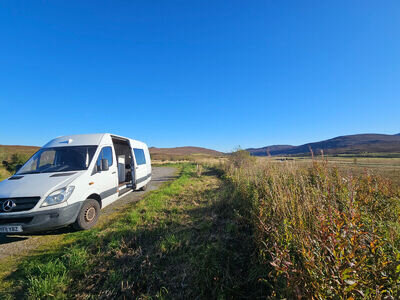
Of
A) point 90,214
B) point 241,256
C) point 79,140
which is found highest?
point 79,140

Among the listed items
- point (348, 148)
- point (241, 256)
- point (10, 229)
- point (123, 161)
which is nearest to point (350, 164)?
point (348, 148)

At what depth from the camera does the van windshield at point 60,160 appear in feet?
13.5

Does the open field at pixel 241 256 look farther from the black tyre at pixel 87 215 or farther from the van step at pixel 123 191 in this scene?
the van step at pixel 123 191

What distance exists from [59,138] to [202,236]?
18.4 ft

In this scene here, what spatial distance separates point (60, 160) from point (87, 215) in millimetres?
1952

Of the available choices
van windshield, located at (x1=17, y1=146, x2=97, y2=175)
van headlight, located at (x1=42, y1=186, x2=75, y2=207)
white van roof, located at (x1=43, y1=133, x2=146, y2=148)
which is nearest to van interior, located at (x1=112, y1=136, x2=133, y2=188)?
white van roof, located at (x1=43, y1=133, x2=146, y2=148)

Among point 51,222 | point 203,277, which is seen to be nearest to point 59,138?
point 51,222

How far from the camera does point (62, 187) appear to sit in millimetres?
3350

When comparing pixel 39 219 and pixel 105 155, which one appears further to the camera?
pixel 105 155

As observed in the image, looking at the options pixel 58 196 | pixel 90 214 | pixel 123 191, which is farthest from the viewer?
pixel 123 191

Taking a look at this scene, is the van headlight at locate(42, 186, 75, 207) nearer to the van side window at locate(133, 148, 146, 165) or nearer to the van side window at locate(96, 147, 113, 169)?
the van side window at locate(96, 147, 113, 169)

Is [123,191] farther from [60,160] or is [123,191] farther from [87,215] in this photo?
[60,160]

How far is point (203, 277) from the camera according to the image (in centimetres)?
218

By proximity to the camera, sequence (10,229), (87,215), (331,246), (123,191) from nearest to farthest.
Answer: (331,246)
(10,229)
(87,215)
(123,191)
